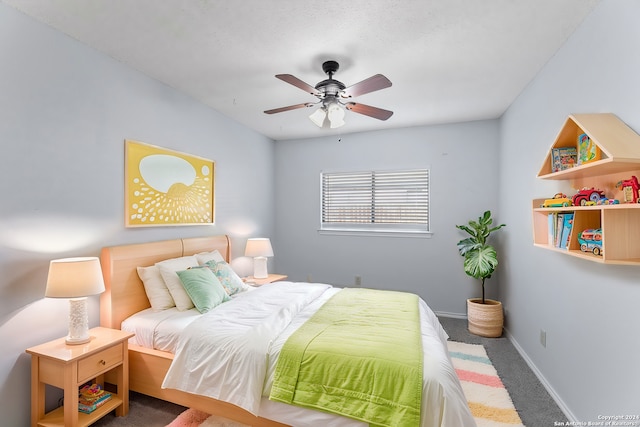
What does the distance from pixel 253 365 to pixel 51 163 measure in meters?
1.94

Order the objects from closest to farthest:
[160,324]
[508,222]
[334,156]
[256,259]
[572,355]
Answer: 1. [572,355]
2. [160,324]
3. [508,222]
4. [256,259]
5. [334,156]

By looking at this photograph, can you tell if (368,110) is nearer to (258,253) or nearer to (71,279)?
(258,253)

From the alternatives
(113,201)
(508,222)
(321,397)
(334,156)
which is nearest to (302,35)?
(113,201)

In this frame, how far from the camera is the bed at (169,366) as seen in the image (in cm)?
153

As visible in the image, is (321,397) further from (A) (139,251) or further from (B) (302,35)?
(B) (302,35)

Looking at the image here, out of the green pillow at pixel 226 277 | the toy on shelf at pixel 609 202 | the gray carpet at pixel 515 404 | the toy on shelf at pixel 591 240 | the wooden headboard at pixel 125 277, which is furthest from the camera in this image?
the green pillow at pixel 226 277

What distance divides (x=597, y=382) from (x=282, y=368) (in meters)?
1.86

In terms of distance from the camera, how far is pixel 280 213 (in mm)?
5113

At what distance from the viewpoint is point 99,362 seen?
6.51ft

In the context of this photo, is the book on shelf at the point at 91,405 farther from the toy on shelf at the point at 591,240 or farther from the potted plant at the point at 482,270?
the potted plant at the point at 482,270

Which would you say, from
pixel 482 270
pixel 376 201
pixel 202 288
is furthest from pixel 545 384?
pixel 202 288

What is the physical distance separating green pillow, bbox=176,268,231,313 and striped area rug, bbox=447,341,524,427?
84.5 inches

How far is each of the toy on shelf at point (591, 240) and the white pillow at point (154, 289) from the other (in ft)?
9.87

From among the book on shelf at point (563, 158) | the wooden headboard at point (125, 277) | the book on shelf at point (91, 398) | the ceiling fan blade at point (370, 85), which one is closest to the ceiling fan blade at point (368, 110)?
the ceiling fan blade at point (370, 85)
